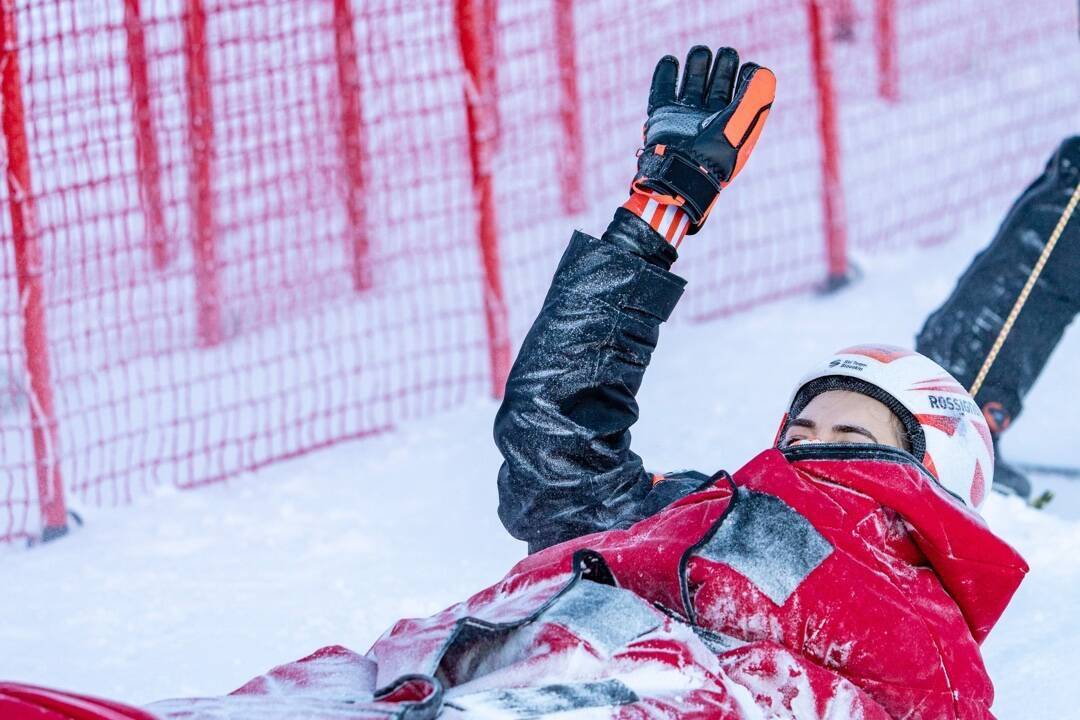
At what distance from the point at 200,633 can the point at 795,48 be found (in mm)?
6579

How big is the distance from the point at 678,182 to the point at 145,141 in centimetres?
428

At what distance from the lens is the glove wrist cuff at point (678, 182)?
3012 millimetres

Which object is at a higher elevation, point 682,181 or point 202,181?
point 682,181

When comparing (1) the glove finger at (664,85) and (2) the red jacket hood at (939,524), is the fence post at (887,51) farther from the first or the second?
(2) the red jacket hood at (939,524)

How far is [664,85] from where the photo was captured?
316 cm

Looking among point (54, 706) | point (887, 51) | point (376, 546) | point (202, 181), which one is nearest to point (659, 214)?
point (54, 706)

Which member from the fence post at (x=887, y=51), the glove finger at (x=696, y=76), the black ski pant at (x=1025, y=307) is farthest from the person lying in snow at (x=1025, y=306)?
the fence post at (x=887, y=51)

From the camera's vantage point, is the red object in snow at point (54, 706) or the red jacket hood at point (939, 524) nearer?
the red object in snow at point (54, 706)

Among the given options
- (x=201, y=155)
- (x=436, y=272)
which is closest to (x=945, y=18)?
(x=436, y=272)

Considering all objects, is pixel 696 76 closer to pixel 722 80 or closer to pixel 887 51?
pixel 722 80

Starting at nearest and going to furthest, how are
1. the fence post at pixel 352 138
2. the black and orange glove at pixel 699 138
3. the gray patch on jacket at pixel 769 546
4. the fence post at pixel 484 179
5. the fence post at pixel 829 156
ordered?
the gray patch on jacket at pixel 769 546 → the black and orange glove at pixel 699 138 → the fence post at pixel 484 179 → the fence post at pixel 829 156 → the fence post at pixel 352 138

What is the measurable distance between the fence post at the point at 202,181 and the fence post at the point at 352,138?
0.58 meters

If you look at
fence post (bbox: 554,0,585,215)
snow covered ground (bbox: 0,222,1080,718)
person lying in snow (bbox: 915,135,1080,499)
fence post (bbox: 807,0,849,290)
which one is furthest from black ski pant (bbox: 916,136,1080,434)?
fence post (bbox: 554,0,585,215)

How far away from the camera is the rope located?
4152 millimetres
